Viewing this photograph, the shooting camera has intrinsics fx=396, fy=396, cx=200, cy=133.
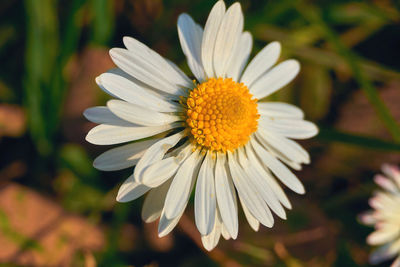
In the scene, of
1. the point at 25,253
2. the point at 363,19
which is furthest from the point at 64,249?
the point at 363,19

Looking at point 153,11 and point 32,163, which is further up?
point 153,11

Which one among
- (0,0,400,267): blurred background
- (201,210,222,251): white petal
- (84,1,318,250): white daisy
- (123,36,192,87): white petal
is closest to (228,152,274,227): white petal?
(84,1,318,250): white daisy

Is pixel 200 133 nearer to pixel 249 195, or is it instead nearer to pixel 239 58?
pixel 249 195

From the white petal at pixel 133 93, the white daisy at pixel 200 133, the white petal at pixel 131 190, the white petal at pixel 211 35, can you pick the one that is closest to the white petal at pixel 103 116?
the white daisy at pixel 200 133

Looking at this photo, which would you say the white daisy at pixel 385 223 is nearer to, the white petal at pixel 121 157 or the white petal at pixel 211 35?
the white petal at pixel 211 35

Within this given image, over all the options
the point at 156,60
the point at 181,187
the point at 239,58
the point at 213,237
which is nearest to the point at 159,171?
the point at 181,187

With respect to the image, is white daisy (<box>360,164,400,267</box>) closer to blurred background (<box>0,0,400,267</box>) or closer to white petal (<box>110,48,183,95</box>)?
blurred background (<box>0,0,400,267</box>)

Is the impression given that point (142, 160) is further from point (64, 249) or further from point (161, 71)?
point (64, 249)
